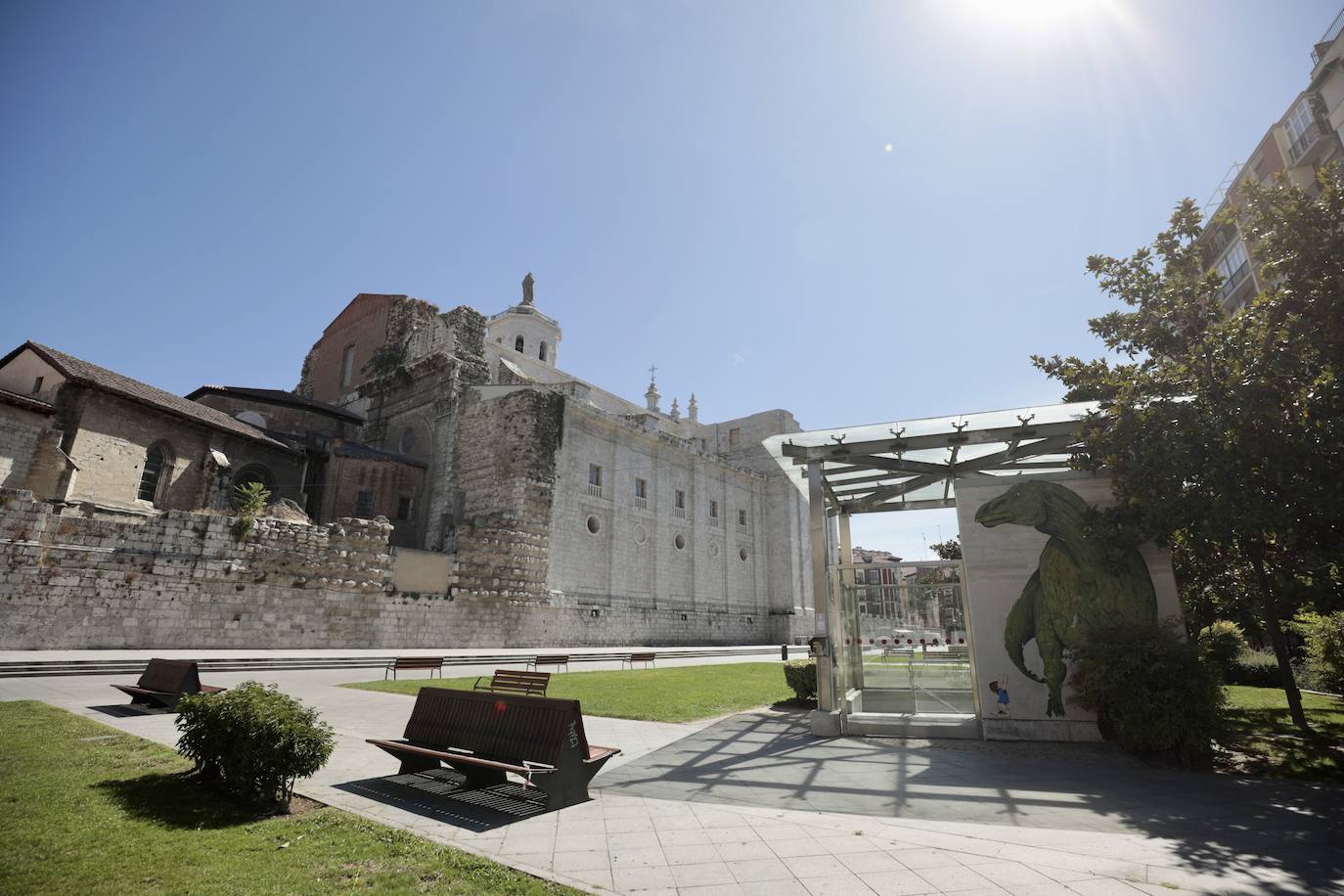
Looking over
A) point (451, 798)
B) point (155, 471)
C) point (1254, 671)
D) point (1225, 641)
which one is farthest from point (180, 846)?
point (155, 471)

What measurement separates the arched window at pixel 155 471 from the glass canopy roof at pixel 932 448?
2423 cm

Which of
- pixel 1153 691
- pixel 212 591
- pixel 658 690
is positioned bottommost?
pixel 658 690

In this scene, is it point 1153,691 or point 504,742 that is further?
point 1153,691

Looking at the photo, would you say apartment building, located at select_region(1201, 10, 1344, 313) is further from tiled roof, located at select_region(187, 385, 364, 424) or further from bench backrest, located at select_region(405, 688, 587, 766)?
tiled roof, located at select_region(187, 385, 364, 424)

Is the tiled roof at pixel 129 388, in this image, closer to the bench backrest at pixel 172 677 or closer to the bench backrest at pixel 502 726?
the bench backrest at pixel 172 677

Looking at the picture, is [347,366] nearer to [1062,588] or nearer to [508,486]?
[508,486]

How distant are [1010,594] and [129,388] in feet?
95.2

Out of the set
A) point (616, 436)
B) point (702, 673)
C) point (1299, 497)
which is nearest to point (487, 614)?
point (702, 673)

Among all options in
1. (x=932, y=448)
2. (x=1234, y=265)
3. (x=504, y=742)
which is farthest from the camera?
(x=1234, y=265)

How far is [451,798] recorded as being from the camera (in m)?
6.01

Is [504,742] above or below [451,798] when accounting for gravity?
above

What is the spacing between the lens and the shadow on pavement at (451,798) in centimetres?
543

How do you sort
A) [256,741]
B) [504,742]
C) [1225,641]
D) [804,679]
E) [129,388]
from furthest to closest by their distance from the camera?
[129,388] → [1225,641] → [804,679] → [504,742] → [256,741]

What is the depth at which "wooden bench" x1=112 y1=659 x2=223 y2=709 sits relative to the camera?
951 centimetres
